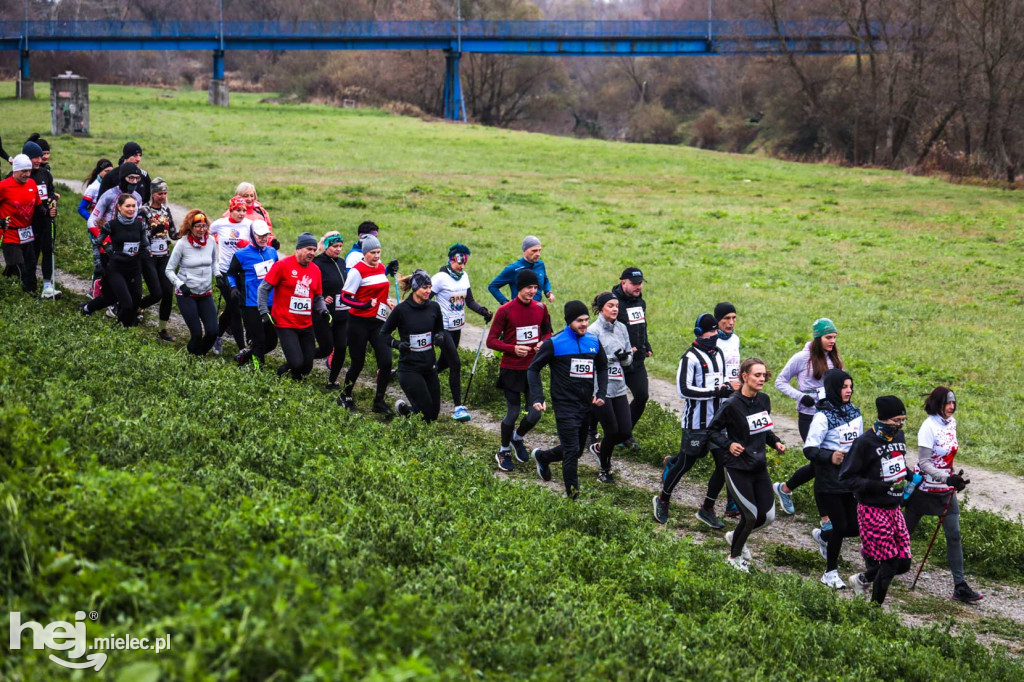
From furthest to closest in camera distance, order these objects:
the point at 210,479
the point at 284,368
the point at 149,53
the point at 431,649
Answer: the point at 149,53
the point at 284,368
the point at 210,479
the point at 431,649

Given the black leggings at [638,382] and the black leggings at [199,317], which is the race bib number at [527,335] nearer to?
the black leggings at [638,382]

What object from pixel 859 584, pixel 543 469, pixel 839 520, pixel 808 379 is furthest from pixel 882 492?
pixel 543 469

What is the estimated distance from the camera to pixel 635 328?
38.9ft

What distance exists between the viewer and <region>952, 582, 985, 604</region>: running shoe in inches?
341

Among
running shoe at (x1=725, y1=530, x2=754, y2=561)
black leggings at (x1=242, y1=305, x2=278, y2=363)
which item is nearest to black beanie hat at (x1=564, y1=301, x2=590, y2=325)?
running shoe at (x1=725, y1=530, x2=754, y2=561)

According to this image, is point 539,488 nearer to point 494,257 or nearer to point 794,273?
point 494,257

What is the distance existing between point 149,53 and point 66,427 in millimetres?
100448

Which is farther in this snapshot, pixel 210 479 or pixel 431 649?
pixel 210 479

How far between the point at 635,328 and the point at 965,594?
4.72 metres

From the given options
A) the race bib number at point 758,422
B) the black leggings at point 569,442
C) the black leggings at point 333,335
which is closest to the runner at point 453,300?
the black leggings at point 333,335

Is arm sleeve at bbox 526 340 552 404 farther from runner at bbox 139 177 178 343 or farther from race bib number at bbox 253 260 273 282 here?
runner at bbox 139 177 178 343

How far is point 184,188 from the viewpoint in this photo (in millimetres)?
29500

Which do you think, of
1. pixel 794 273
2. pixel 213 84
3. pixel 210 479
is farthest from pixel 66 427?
pixel 213 84

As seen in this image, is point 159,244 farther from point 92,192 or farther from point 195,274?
point 92,192
